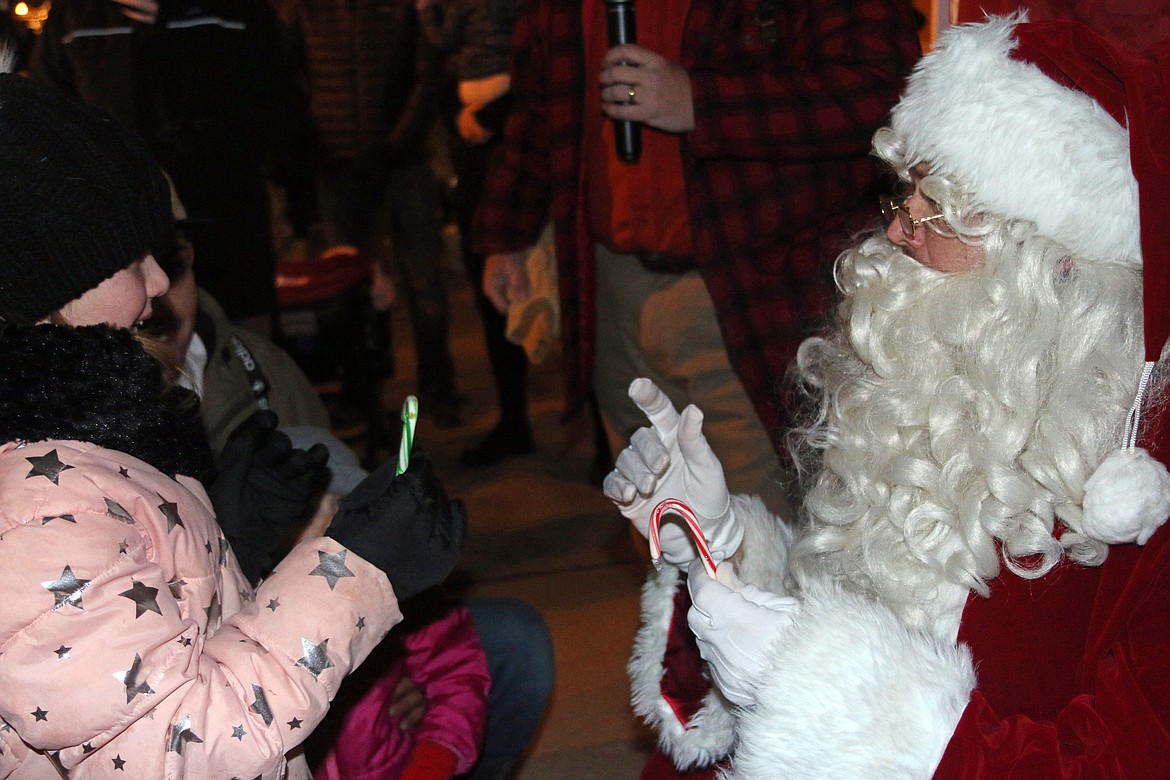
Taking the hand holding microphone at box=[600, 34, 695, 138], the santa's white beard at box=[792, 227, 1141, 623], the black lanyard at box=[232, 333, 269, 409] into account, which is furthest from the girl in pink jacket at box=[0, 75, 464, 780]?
the hand holding microphone at box=[600, 34, 695, 138]

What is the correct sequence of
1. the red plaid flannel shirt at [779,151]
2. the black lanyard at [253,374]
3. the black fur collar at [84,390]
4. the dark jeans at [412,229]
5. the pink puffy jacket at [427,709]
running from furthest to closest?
the dark jeans at [412,229], the black lanyard at [253,374], the red plaid flannel shirt at [779,151], the pink puffy jacket at [427,709], the black fur collar at [84,390]

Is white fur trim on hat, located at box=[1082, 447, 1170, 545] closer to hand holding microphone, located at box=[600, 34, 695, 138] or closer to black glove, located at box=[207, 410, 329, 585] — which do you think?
black glove, located at box=[207, 410, 329, 585]

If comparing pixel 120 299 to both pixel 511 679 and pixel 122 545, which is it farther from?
pixel 511 679

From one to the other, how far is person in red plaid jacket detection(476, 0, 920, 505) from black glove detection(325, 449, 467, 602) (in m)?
0.99

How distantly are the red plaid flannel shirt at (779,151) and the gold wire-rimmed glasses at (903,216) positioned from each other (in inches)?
24.6

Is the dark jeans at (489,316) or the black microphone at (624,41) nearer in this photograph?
the black microphone at (624,41)

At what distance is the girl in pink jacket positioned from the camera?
1038 mm

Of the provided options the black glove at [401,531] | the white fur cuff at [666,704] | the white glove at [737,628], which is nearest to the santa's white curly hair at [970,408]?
the white glove at [737,628]

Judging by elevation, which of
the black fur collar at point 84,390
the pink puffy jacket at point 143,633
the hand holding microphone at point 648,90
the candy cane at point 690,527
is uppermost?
the hand holding microphone at point 648,90

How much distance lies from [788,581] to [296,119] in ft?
7.63

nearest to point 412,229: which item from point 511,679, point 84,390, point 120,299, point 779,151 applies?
point 779,151

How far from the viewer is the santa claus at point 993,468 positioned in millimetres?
1109

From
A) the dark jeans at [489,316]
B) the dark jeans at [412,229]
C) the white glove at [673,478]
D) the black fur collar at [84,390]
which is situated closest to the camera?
the black fur collar at [84,390]

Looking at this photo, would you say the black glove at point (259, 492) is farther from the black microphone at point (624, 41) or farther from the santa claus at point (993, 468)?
the black microphone at point (624, 41)
